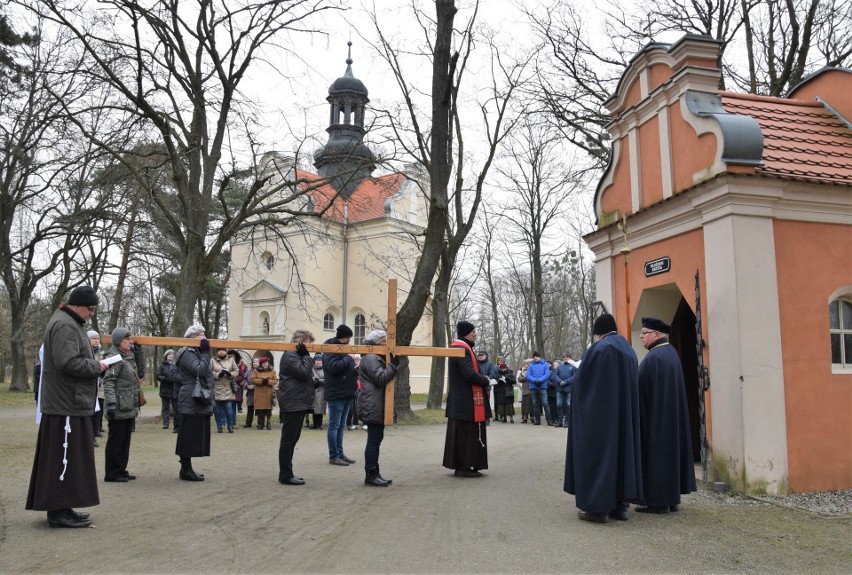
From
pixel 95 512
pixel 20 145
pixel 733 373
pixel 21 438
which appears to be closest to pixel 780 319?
pixel 733 373

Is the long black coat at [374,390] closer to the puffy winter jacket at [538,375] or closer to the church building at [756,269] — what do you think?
the church building at [756,269]

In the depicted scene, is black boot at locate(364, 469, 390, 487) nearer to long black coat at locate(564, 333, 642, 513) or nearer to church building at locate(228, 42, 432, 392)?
long black coat at locate(564, 333, 642, 513)

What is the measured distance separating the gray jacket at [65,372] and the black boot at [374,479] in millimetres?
3347

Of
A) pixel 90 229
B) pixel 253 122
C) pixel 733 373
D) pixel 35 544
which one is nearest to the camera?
pixel 35 544

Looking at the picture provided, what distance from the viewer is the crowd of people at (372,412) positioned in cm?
579

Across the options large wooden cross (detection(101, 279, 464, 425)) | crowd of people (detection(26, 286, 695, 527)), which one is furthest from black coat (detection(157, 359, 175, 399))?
large wooden cross (detection(101, 279, 464, 425))

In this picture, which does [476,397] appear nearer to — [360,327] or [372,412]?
[372,412]

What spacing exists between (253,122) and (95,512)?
1315 centimetres

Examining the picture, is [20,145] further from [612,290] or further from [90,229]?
[612,290]

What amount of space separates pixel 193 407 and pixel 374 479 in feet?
7.93

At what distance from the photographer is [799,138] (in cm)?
909

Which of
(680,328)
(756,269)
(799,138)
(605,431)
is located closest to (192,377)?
(605,431)

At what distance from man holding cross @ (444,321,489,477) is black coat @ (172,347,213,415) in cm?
314

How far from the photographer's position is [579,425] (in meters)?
6.50
